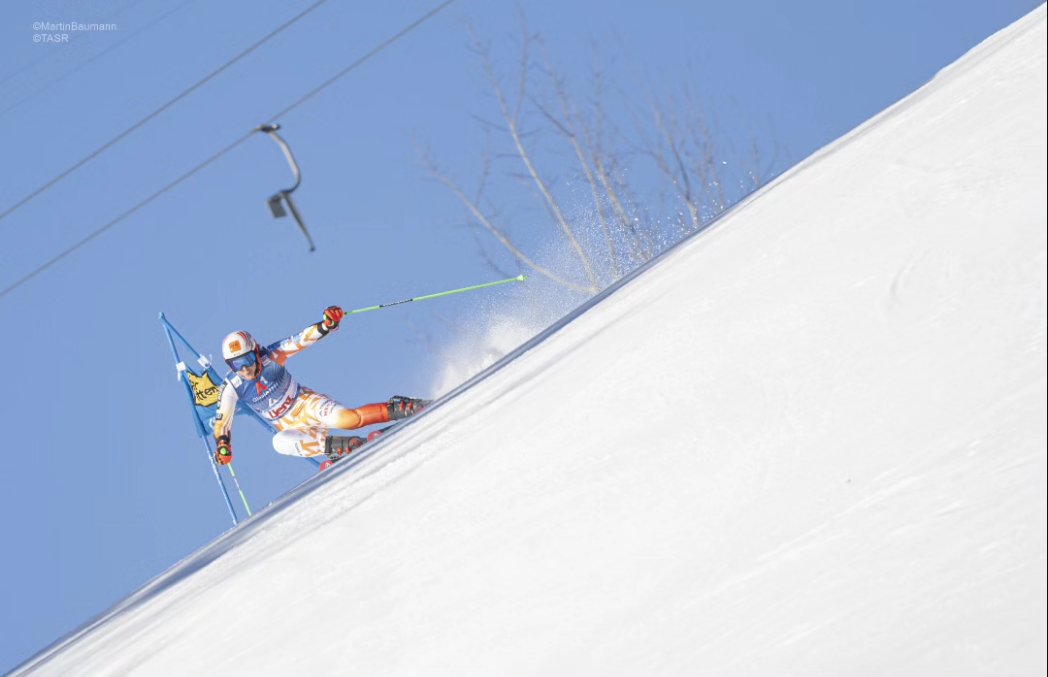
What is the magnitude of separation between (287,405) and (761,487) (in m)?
7.06

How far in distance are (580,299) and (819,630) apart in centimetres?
1668

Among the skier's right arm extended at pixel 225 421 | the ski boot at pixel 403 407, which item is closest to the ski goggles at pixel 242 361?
the skier's right arm extended at pixel 225 421

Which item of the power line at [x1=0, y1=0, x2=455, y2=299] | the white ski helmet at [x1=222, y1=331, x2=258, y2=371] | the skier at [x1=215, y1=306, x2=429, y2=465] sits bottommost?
the skier at [x1=215, y1=306, x2=429, y2=465]

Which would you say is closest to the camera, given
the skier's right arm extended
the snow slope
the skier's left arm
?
the snow slope

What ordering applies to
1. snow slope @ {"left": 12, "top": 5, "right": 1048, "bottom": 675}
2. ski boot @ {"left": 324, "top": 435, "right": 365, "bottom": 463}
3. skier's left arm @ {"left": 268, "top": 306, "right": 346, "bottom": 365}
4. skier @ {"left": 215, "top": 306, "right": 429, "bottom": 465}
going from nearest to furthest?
snow slope @ {"left": 12, "top": 5, "right": 1048, "bottom": 675}, skier's left arm @ {"left": 268, "top": 306, "right": 346, "bottom": 365}, ski boot @ {"left": 324, "top": 435, "right": 365, "bottom": 463}, skier @ {"left": 215, "top": 306, "right": 429, "bottom": 465}

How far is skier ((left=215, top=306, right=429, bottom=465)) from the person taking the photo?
386 inches

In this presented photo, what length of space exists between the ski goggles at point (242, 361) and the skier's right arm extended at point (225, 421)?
267 mm

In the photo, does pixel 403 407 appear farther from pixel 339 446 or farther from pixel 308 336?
pixel 308 336

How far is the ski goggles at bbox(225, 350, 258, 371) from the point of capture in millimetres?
9868

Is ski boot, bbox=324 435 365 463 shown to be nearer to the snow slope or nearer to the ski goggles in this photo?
Answer: the ski goggles

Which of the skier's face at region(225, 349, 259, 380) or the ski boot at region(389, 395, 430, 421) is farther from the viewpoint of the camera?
the skier's face at region(225, 349, 259, 380)

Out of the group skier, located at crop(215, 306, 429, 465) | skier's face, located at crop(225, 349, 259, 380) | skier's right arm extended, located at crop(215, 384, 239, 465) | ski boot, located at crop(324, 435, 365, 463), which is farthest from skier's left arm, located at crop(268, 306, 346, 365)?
ski boot, located at crop(324, 435, 365, 463)

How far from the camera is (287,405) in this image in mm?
10266

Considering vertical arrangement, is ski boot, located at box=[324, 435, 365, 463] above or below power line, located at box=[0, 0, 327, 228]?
below
